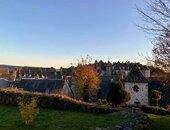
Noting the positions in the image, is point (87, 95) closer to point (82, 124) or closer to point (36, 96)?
point (36, 96)

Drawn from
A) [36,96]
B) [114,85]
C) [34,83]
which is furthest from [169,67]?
[34,83]

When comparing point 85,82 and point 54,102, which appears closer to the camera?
point 54,102

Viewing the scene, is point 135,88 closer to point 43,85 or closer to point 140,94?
point 140,94

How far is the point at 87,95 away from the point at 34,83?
15.3 meters

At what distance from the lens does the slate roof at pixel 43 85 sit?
5778cm

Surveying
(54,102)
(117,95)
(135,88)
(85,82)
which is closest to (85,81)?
(85,82)

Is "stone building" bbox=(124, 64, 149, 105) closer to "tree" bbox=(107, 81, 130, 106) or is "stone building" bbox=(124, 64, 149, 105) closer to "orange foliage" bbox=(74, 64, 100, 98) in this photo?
"orange foliage" bbox=(74, 64, 100, 98)

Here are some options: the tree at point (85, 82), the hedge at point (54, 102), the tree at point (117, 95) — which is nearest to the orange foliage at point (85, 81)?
the tree at point (85, 82)

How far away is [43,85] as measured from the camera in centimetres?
5891

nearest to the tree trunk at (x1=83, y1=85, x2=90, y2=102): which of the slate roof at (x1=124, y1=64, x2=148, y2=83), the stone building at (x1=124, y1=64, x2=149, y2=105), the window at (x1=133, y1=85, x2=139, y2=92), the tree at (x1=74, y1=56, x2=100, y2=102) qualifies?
the tree at (x1=74, y1=56, x2=100, y2=102)

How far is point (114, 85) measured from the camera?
125 ft

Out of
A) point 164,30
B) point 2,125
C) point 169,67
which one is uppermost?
point 164,30

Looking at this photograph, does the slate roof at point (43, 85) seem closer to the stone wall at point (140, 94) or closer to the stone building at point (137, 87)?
the stone building at point (137, 87)

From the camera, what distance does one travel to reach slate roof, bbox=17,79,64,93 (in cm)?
5778
